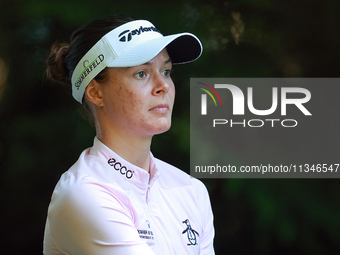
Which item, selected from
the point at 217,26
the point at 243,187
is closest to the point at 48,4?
the point at 217,26

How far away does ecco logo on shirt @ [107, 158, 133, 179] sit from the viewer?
4.83ft

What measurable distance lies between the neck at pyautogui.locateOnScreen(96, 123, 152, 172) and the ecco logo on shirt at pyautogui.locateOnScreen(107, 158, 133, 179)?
0.04 metres

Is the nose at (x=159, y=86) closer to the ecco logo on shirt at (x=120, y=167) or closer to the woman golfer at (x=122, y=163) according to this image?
the woman golfer at (x=122, y=163)

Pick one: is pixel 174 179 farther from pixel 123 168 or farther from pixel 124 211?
pixel 124 211

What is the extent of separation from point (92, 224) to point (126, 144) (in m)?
0.36

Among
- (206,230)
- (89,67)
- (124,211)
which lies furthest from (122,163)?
(206,230)

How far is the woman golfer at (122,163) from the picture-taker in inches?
49.8

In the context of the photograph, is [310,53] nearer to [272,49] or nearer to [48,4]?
[272,49]

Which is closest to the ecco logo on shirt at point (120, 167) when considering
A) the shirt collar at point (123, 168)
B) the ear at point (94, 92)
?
the shirt collar at point (123, 168)

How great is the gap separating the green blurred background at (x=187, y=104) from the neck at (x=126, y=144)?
893mm

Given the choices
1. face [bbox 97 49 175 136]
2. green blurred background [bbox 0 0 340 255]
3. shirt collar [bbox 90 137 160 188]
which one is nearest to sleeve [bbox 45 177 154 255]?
shirt collar [bbox 90 137 160 188]

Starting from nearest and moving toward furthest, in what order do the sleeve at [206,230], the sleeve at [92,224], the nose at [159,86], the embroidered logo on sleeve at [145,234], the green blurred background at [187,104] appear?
the sleeve at [92,224], the embroidered logo on sleeve at [145,234], the nose at [159,86], the sleeve at [206,230], the green blurred background at [187,104]

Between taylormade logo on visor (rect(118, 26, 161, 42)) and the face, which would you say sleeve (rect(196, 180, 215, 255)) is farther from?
taylormade logo on visor (rect(118, 26, 161, 42))

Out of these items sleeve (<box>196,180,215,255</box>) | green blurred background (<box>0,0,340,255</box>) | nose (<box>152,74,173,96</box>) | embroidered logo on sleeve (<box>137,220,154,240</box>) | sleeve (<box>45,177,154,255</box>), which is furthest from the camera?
green blurred background (<box>0,0,340,255</box>)
